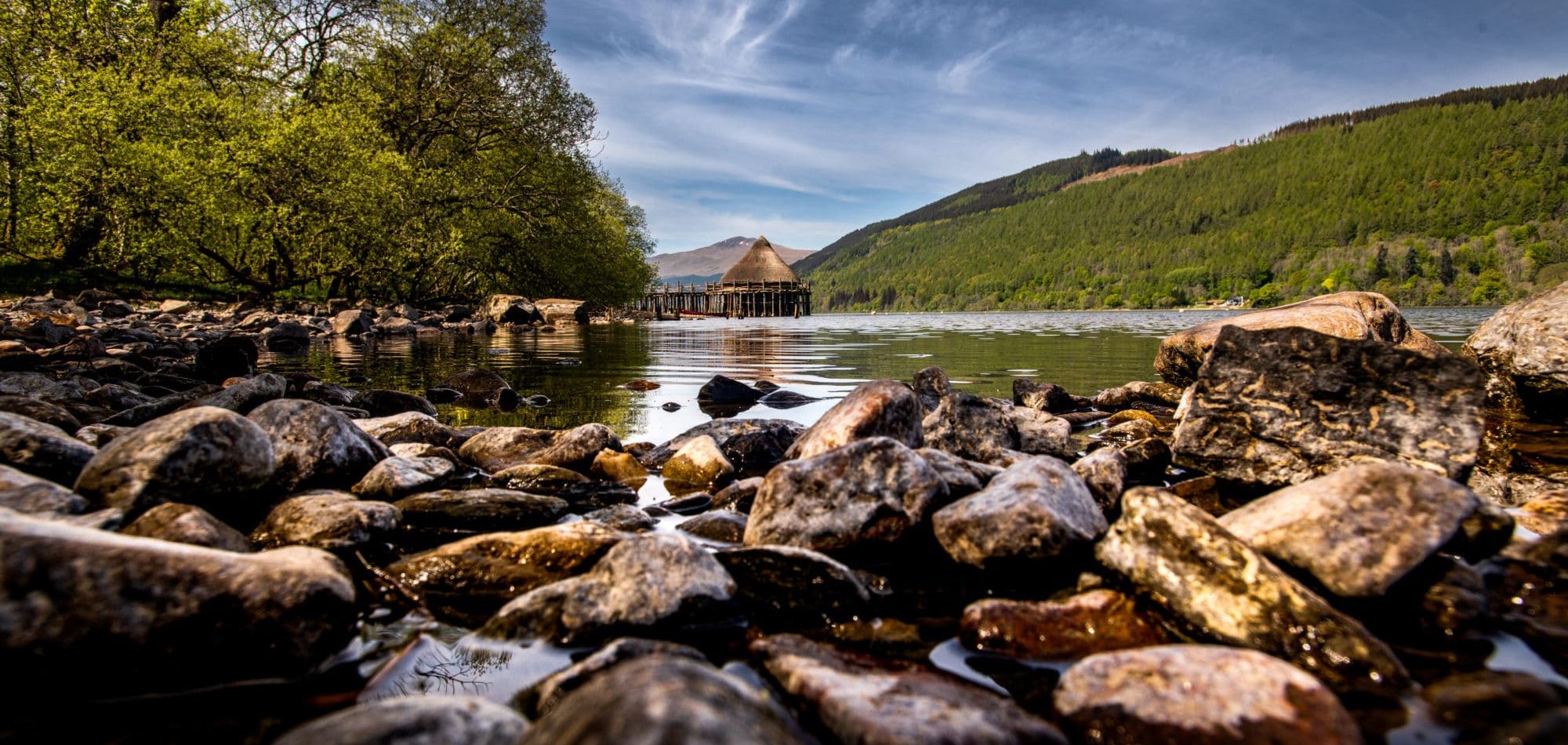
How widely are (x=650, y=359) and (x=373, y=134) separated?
748 inches

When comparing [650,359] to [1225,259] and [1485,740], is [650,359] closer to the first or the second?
[1485,740]

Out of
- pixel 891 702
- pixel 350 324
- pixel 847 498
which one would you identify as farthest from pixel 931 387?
pixel 350 324

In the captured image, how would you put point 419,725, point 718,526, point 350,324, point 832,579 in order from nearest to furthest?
point 419,725 < point 832,579 < point 718,526 < point 350,324

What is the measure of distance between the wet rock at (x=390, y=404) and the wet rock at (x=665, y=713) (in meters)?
6.75

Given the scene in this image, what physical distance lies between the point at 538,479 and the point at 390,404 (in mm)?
3583

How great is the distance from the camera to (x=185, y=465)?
334 cm

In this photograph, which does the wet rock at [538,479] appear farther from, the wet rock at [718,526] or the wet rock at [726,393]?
the wet rock at [726,393]

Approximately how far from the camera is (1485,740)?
1.83 meters

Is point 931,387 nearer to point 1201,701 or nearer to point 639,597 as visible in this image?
point 639,597

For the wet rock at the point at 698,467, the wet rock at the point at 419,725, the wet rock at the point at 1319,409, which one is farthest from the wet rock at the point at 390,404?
the wet rock at the point at 1319,409

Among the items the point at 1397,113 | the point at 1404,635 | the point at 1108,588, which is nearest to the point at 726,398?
the point at 1108,588

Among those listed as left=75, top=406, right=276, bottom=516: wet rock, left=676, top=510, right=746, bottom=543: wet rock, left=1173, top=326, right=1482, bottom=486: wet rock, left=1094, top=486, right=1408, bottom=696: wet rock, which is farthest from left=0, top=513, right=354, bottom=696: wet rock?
left=1173, top=326, right=1482, bottom=486: wet rock

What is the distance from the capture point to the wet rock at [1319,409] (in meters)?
4.08

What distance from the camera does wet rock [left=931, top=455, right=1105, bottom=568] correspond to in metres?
3.12
